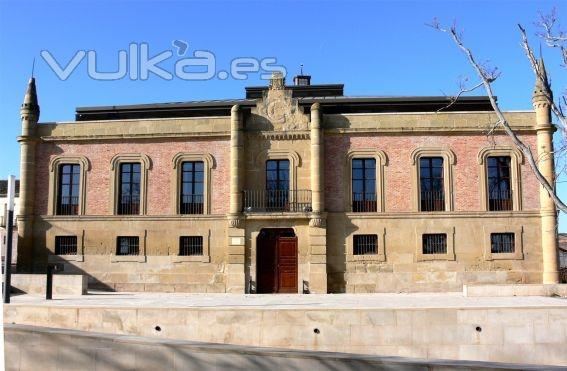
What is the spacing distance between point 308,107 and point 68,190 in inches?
515

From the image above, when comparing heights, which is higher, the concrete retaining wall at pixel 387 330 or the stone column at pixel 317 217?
the stone column at pixel 317 217

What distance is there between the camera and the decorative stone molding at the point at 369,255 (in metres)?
27.5

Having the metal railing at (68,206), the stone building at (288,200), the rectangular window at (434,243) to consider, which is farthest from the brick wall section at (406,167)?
the metal railing at (68,206)

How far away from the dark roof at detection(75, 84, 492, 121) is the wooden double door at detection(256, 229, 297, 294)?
6.67m

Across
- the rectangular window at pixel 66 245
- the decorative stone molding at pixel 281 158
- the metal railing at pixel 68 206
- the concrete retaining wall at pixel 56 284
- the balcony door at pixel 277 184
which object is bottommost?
the concrete retaining wall at pixel 56 284

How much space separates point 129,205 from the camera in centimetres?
2934

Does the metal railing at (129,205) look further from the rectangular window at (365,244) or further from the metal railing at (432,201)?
the metal railing at (432,201)

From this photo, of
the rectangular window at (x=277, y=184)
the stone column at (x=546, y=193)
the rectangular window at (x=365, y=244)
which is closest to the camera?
the stone column at (x=546, y=193)

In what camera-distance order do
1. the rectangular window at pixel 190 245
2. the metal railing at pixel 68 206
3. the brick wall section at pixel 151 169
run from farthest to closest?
the metal railing at pixel 68 206 → the brick wall section at pixel 151 169 → the rectangular window at pixel 190 245

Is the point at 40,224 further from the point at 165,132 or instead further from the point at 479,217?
the point at 479,217

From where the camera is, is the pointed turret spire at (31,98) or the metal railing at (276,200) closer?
the metal railing at (276,200)

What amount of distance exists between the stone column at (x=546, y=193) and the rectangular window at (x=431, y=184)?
179 inches

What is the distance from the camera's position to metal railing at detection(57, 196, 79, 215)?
96.9 feet

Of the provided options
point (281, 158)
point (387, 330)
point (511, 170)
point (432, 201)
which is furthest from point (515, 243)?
point (387, 330)
